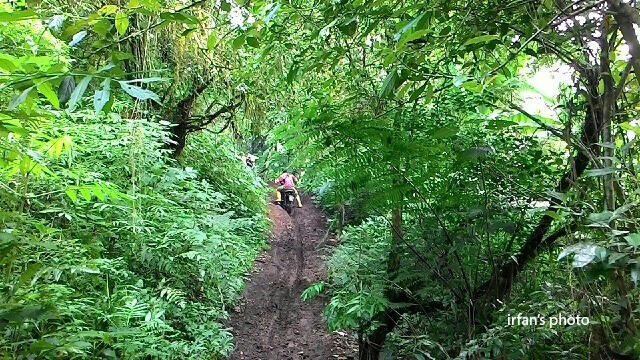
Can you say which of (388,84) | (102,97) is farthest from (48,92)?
(388,84)

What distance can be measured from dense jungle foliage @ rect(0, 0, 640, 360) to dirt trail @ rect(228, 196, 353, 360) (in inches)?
26.6

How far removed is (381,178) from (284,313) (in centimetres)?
433

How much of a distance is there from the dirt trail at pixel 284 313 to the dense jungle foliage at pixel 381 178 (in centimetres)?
68

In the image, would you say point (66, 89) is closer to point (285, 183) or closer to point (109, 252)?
point (109, 252)

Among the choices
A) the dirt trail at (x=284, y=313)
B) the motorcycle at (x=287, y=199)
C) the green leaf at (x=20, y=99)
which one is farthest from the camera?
the motorcycle at (x=287, y=199)

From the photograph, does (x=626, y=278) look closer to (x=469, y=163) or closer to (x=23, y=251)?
(x=469, y=163)

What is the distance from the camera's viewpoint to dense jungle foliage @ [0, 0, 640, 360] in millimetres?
1471

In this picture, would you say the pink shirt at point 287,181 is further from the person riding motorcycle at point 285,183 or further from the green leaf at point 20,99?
the green leaf at point 20,99

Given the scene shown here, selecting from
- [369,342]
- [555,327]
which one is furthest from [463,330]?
[369,342]

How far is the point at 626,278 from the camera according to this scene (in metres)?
1.36

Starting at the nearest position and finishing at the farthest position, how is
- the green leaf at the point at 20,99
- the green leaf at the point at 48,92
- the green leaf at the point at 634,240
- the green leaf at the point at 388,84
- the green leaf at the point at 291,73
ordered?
the green leaf at the point at 634,240 → the green leaf at the point at 20,99 → the green leaf at the point at 48,92 → the green leaf at the point at 388,84 → the green leaf at the point at 291,73

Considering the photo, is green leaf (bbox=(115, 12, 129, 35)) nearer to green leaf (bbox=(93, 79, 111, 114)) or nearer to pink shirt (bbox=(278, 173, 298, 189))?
green leaf (bbox=(93, 79, 111, 114))

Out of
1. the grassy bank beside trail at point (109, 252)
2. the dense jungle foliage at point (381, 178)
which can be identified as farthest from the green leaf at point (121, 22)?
the grassy bank beside trail at point (109, 252)

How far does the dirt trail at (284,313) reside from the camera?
5.47m
